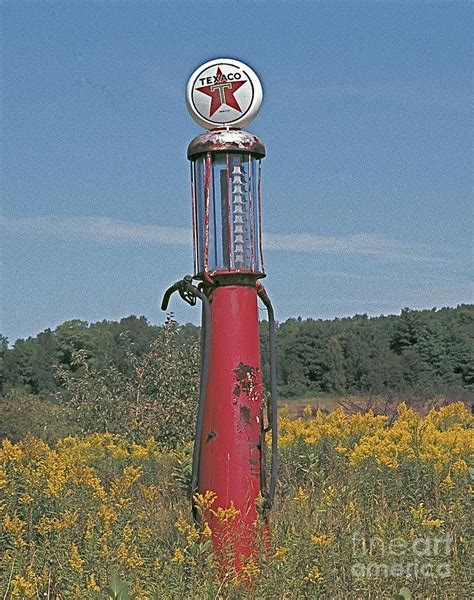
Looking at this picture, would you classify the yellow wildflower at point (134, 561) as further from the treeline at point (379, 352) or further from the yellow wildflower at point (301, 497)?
the treeline at point (379, 352)

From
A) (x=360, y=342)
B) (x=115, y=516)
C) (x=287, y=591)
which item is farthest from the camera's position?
(x=360, y=342)

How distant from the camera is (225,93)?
20.3 feet

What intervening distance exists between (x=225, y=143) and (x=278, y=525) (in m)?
2.17

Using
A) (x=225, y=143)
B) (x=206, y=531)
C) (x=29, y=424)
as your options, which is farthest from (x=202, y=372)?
(x=29, y=424)

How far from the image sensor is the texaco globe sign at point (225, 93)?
20.2 ft

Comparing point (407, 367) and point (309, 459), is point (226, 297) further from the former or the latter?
point (407, 367)

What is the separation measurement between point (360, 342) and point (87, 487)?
1075 inches

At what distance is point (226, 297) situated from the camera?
6.04 m

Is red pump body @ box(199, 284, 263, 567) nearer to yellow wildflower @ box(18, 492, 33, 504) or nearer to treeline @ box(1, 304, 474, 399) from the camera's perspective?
yellow wildflower @ box(18, 492, 33, 504)

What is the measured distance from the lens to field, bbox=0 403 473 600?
201 inches

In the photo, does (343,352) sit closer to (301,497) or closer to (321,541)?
(301,497)

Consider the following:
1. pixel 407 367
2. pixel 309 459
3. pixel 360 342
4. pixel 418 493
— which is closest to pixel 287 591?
pixel 418 493

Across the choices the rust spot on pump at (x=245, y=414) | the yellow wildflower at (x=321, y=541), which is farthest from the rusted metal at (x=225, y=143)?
the yellow wildflower at (x=321, y=541)

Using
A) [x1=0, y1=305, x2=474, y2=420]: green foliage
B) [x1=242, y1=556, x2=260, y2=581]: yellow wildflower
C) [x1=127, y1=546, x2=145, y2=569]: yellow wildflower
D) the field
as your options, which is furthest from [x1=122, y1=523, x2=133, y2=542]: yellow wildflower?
[x1=0, y1=305, x2=474, y2=420]: green foliage
